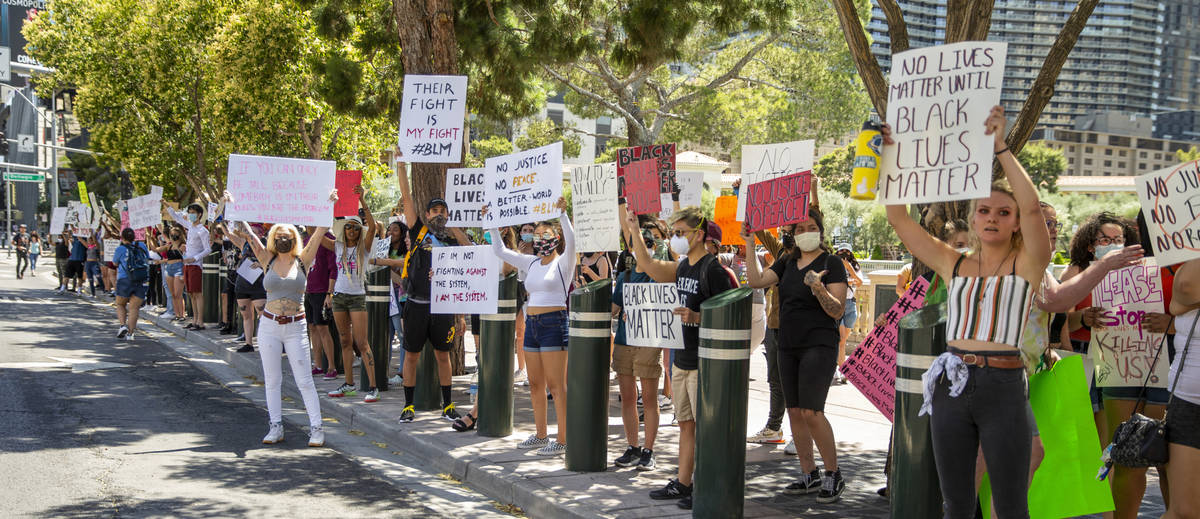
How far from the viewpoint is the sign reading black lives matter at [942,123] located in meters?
4.14

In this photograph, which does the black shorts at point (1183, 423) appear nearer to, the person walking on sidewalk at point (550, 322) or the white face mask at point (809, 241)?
the white face mask at point (809, 241)

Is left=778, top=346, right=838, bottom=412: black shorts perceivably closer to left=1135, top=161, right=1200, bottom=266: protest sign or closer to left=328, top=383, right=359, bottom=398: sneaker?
left=1135, top=161, right=1200, bottom=266: protest sign

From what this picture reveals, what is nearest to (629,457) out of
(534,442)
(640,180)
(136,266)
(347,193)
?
(534,442)

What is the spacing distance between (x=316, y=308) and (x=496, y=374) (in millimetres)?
3577

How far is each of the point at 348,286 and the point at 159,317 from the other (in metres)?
10.8

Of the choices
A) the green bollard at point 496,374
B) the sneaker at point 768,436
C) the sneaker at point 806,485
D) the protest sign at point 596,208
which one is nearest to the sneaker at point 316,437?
the green bollard at point 496,374

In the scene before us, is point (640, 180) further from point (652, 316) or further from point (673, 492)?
point (673, 492)

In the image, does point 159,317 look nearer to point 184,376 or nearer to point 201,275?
point 201,275

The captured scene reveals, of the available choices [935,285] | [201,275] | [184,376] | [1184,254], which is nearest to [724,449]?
[935,285]

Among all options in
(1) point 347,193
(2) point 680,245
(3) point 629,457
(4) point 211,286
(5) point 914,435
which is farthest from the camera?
(4) point 211,286

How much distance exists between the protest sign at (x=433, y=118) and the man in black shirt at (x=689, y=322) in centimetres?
343

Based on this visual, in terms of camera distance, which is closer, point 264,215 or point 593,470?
point 593,470

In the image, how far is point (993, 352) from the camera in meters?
3.98

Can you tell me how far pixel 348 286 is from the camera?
10.5m
